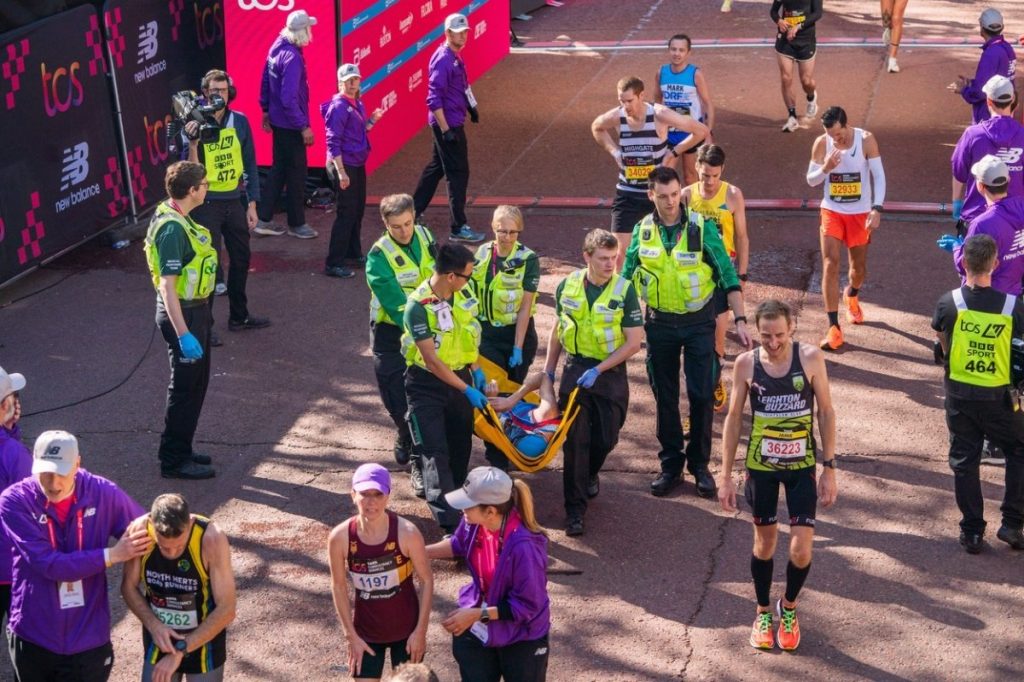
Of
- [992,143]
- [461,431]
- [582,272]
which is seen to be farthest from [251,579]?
[992,143]

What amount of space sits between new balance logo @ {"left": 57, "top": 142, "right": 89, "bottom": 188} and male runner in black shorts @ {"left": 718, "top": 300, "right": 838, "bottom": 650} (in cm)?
861

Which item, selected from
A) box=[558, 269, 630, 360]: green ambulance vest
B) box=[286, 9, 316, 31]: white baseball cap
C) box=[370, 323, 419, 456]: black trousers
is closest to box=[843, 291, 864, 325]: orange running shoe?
Answer: box=[558, 269, 630, 360]: green ambulance vest

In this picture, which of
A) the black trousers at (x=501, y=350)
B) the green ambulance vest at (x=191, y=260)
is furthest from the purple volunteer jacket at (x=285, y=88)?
the black trousers at (x=501, y=350)

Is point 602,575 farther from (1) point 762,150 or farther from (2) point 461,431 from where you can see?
(1) point 762,150

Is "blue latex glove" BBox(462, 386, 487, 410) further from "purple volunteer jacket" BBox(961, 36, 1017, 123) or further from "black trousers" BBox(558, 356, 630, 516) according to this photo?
"purple volunteer jacket" BBox(961, 36, 1017, 123)

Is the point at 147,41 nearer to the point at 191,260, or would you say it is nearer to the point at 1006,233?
the point at 191,260

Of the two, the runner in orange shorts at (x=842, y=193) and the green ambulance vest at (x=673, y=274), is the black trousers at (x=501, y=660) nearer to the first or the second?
the green ambulance vest at (x=673, y=274)

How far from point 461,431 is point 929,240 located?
21.8ft

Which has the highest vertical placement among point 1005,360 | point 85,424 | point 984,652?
point 1005,360

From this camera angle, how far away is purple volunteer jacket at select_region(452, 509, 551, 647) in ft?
19.1

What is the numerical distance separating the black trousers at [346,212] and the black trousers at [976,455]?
21.4ft

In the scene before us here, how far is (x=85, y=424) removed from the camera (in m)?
10.3

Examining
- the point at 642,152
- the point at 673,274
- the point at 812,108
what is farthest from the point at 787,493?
the point at 812,108

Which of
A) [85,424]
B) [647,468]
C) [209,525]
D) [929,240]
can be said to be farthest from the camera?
[929,240]
